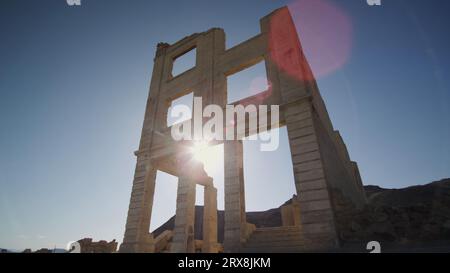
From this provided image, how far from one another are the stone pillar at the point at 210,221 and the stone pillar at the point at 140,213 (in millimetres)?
3288

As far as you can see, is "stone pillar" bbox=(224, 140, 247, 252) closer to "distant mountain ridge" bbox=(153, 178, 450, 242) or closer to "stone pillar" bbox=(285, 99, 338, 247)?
"stone pillar" bbox=(285, 99, 338, 247)

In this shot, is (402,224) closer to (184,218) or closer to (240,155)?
(240,155)

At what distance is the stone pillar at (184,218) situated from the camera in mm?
8672

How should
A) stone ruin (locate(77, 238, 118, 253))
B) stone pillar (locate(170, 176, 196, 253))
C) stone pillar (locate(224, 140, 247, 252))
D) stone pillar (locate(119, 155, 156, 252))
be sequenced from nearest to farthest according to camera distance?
1. stone pillar (locate(224, 140, 247, 252))
2. stone pillar (locate(170, 176, 196, 253))
3. stone pillar (locate(119, 155, 156, 252))
4. stone ruin (locate(77, 238, 118, 253))

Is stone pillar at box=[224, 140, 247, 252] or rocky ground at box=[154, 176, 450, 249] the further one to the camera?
stone pillar at box=[224, 140, 247, 252]

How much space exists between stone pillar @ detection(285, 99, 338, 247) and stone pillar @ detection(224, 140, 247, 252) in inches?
76.9

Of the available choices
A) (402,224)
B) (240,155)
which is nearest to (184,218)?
(240,155)

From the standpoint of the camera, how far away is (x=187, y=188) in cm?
949

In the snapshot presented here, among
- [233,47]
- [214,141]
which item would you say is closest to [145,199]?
[214,141]

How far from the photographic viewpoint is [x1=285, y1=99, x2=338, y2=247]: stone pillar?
593 cm

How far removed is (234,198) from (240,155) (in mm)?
1586

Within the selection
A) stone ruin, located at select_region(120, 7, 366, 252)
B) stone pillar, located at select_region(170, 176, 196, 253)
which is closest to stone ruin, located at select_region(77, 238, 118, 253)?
stone ruin, located at select_region(120, 7, 366, 252)

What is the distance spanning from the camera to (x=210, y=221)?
13.1m
